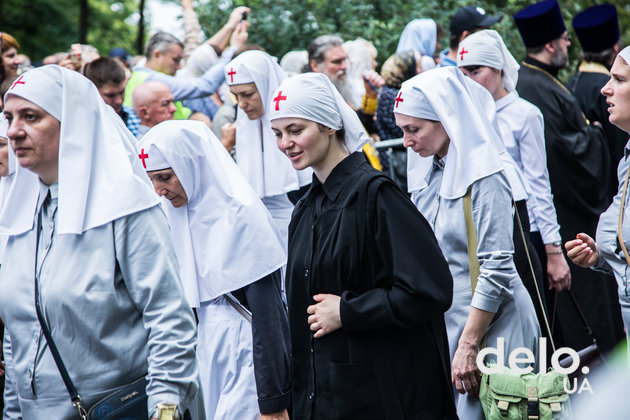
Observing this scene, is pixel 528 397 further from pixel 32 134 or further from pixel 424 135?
pixel 32 134

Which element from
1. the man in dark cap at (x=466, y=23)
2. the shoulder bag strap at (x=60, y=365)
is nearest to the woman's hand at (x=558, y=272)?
the man in dark cap at (x=466, y=23)

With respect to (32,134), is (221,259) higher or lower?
lower

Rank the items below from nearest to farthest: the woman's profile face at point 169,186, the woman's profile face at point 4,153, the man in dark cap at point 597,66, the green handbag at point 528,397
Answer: the green handbag at point 528,397 → the woman's profile face at point 169,186 → the woman's profile face at point 4,153 → the man in dark cap at point 597,66

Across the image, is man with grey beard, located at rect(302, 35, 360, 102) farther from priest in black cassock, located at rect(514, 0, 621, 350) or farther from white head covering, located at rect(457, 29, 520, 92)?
white head covering, located at rect(457, 29, 520, 92)

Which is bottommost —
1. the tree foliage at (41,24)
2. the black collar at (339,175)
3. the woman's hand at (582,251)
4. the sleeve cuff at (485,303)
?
the tree foliage at (41,24)

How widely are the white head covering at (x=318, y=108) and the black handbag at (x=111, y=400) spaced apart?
1336mm

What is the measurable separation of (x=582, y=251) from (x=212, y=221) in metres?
1.89

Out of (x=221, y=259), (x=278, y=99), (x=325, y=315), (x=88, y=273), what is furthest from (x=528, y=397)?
(x=88, y=273)

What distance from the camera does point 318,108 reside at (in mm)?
3938

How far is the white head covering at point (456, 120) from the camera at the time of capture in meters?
4.39

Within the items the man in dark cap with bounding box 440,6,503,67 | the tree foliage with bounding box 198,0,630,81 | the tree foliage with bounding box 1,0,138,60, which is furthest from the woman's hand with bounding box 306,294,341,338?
the tree foliage with bounding box 1,0,138,60

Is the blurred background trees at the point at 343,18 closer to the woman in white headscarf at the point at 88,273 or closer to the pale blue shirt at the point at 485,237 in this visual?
the pale blue shirt at the point at 485,237

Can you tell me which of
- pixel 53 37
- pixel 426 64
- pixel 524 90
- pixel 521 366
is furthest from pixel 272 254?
pixel 53 37

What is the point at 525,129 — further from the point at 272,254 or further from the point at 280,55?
the point at 280,55
